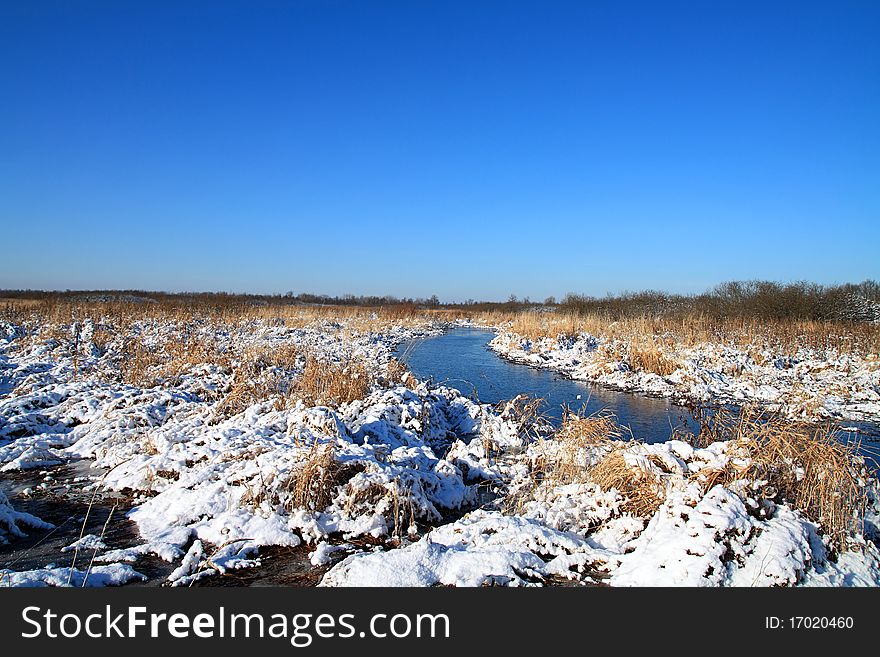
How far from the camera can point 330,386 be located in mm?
8648

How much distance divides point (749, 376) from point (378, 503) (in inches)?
478

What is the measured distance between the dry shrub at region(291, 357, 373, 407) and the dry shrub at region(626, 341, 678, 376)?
853 centimetres

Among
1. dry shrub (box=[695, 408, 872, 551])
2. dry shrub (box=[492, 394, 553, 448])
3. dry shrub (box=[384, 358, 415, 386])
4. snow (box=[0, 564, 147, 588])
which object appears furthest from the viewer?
dry shrub (box=[384, 358, 415, 386])

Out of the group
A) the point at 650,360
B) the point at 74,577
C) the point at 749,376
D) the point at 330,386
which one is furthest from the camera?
the point at 650,360

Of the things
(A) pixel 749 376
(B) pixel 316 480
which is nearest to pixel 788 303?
(A) pixel 749 376

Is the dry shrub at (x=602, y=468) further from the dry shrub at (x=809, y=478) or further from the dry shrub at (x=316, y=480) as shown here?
the dry shrub at (x=316, y=480)

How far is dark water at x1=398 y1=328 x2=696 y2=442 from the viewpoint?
954 centimetres

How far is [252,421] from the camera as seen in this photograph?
6605mm

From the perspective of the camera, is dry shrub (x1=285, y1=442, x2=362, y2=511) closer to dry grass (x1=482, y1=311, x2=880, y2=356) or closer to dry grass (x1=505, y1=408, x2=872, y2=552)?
dry grass (x1=505, y1=408, x2=872, y2=552)

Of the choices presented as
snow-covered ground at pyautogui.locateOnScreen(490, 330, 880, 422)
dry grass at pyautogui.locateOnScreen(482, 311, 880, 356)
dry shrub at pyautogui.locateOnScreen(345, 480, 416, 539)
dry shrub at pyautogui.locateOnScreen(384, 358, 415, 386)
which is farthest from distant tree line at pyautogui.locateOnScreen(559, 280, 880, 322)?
dry shrub at pyautogui.locateOnScreen(345, 480, 416, 539)

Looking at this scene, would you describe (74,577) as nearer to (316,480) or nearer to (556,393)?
(316,480)

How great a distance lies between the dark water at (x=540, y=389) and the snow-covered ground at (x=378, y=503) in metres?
2.94

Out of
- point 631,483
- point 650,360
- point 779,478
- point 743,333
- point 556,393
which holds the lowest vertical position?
point 556,393

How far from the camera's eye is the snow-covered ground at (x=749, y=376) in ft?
34.4
